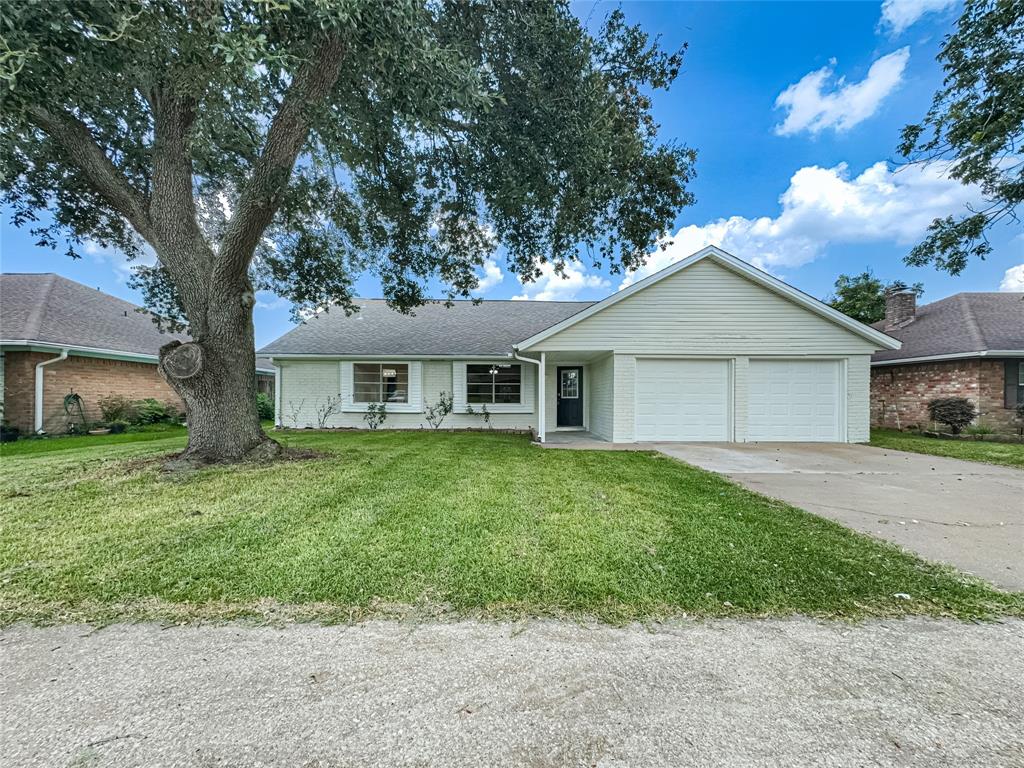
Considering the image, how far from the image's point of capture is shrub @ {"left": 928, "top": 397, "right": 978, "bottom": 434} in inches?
465

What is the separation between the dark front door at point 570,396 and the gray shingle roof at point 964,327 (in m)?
10.1

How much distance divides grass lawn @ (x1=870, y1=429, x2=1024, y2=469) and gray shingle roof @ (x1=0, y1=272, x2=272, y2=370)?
19071 millimetres

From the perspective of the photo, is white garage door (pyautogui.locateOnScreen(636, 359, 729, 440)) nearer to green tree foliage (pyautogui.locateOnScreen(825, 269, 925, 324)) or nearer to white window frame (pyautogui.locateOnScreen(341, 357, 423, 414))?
white window frame (pyautogui.locateOnScreen(341, 357, 423, 414))

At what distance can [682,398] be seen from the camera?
1019 cm

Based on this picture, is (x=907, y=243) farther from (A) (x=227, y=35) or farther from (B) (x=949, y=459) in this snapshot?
(A) (x=227, y=35)

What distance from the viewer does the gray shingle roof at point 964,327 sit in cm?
1228

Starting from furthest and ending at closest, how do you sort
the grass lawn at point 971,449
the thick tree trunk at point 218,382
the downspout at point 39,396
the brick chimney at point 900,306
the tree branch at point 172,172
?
the brick chimney at point 900,306, the downspout at point 39,396, the grass lawn at point 971,449, the tree branch at point 172,172, the thick tree trunk at point 218,382

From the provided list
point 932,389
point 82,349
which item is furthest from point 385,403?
point 932,389

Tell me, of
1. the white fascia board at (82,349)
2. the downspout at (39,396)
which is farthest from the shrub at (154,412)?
the downspout at (39,396)

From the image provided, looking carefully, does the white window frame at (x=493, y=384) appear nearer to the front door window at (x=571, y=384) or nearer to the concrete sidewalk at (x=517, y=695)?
the front door window at (x=571, y=384)

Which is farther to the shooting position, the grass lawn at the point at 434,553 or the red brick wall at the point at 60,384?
the red brick wall at the point at 60,384

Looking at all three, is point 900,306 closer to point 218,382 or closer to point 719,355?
point 719,355

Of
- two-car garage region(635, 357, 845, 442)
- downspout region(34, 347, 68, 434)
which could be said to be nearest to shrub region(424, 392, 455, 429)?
two-car garage region(635, 357, 845, 442)

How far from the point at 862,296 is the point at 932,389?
10.0 meters
